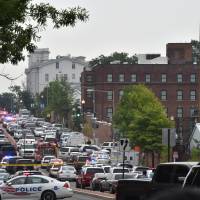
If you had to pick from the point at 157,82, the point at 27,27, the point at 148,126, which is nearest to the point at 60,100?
the point at 157,82

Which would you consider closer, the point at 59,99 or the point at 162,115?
the point at 162,115

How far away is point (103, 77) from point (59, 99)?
3492 cm

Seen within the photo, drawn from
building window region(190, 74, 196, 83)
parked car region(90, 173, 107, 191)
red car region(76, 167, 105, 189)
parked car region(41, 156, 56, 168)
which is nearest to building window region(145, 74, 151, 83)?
building window region(190, 74, 196, 83)

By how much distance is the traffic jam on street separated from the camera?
1541cm

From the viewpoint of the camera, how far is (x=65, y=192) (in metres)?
34.4

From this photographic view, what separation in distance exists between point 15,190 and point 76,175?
2471cm

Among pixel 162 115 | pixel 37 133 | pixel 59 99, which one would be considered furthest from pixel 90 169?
pixel 59 99

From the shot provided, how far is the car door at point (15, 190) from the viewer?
34.2 metres

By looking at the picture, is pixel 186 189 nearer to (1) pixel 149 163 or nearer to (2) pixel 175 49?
(1) pixel 149 163

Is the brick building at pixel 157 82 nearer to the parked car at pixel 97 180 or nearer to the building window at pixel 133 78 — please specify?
the building window at pixel 133 78

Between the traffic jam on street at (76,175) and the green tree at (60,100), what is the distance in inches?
1277

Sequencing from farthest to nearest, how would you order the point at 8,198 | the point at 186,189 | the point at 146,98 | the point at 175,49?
the point at 175,49
the point at 146,98
the point at 8,198
the point at 186,189

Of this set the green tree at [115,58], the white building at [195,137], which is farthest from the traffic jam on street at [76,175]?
the green tree at [115,58]

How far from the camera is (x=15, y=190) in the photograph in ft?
112
